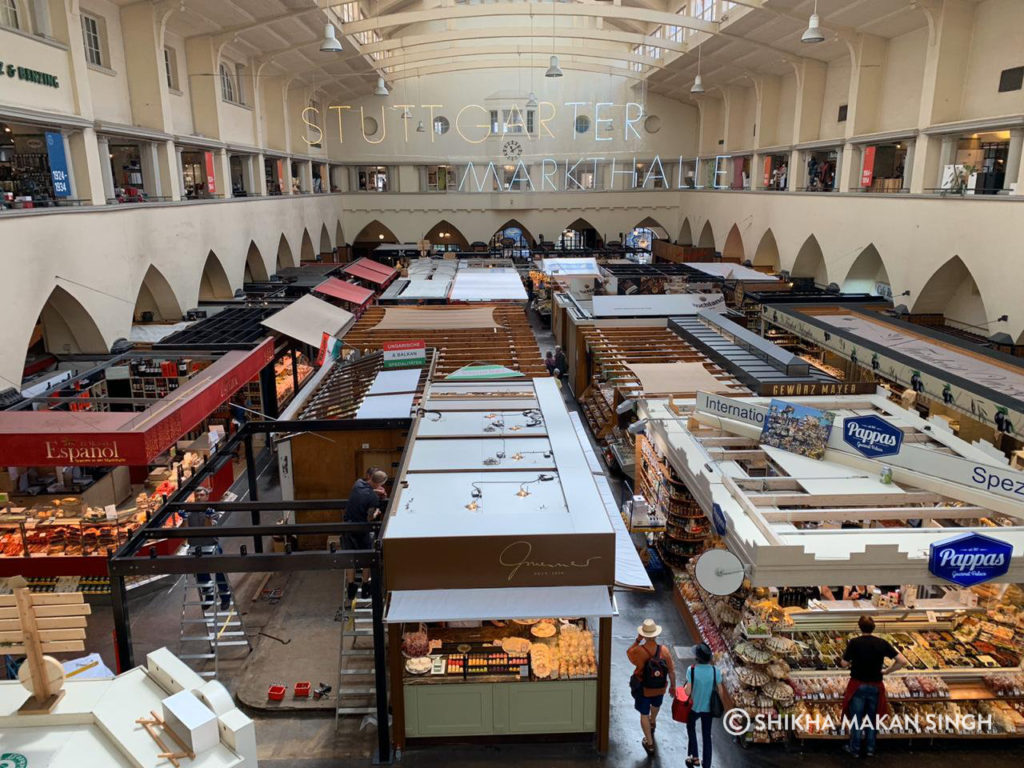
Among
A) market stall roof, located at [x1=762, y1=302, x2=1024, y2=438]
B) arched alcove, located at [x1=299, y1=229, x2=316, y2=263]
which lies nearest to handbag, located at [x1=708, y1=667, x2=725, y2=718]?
market stall roof, located at [x1=762, y1=302, x2=1024, y2=438]

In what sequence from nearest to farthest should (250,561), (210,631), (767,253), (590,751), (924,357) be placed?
(250,561), (590,751), (210,631), (924,357), (767,253)

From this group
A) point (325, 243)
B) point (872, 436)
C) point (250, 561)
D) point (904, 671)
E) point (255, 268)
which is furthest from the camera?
point (325, 243)

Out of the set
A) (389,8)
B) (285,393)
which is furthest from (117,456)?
(389,8)

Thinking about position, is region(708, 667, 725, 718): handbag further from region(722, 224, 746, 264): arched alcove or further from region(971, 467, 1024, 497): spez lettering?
region(722, 224, 746, 264): arched alcove

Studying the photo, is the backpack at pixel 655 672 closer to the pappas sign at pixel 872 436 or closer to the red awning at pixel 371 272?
the pappas sign at pixel 872 436

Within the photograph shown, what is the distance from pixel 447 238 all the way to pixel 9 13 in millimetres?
28376

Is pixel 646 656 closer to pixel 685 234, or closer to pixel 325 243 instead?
pixel 325 243

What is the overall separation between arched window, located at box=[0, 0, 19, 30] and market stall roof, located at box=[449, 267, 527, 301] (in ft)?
33.6

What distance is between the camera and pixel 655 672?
6082mm

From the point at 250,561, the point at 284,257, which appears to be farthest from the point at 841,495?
the point at 284,257

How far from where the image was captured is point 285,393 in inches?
626

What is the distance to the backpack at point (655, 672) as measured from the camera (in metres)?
6.07

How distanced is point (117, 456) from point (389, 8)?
2303cm

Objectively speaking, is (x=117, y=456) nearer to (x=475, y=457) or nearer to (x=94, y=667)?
(x=94, y=667)
